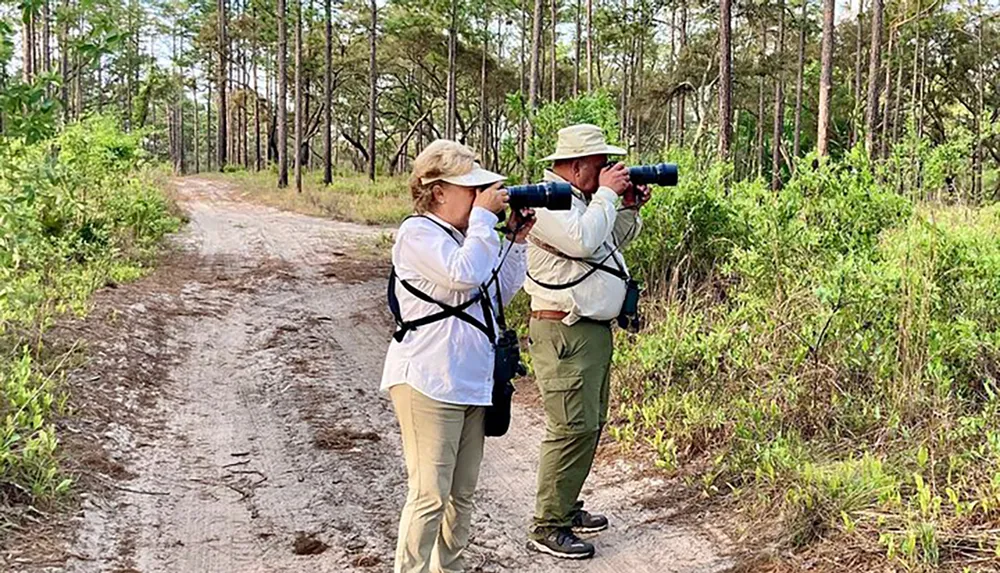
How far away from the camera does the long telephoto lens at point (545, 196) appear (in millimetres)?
3230

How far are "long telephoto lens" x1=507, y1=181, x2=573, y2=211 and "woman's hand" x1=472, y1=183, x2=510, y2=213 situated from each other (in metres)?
0.23

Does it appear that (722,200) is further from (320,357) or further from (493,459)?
(320,357)

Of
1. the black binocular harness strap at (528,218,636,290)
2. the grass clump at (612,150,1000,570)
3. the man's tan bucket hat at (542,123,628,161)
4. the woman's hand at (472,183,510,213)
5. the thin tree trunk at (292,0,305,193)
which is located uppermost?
the thin tree trunk at (292,0,305,193)

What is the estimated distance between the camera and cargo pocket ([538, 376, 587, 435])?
3703 millimetres

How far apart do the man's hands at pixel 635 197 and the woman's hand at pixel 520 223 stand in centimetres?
91

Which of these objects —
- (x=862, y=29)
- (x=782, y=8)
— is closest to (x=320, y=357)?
(x=782, y=8)

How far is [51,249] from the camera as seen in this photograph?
8.73 meters

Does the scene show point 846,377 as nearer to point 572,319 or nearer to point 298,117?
point 572,319

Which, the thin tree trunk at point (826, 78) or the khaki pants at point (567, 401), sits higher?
the thin tree trunk at point (826, 78)

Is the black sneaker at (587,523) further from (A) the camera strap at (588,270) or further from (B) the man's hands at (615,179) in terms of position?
(B) the man's hands at (615,179)

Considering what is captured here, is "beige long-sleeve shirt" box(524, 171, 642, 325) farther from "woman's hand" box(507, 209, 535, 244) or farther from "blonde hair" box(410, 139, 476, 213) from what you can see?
"blonde hair" box(410, 139, 476, 213)

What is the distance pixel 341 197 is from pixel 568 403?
21.3m

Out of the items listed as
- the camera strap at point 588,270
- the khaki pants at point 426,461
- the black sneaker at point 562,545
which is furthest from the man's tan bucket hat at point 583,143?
the black sneaker at point 562,545

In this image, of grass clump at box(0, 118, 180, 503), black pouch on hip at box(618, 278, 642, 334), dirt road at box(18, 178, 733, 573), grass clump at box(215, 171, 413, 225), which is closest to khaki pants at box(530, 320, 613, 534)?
black pouch on hip at box(618, 278, 642, 334)
